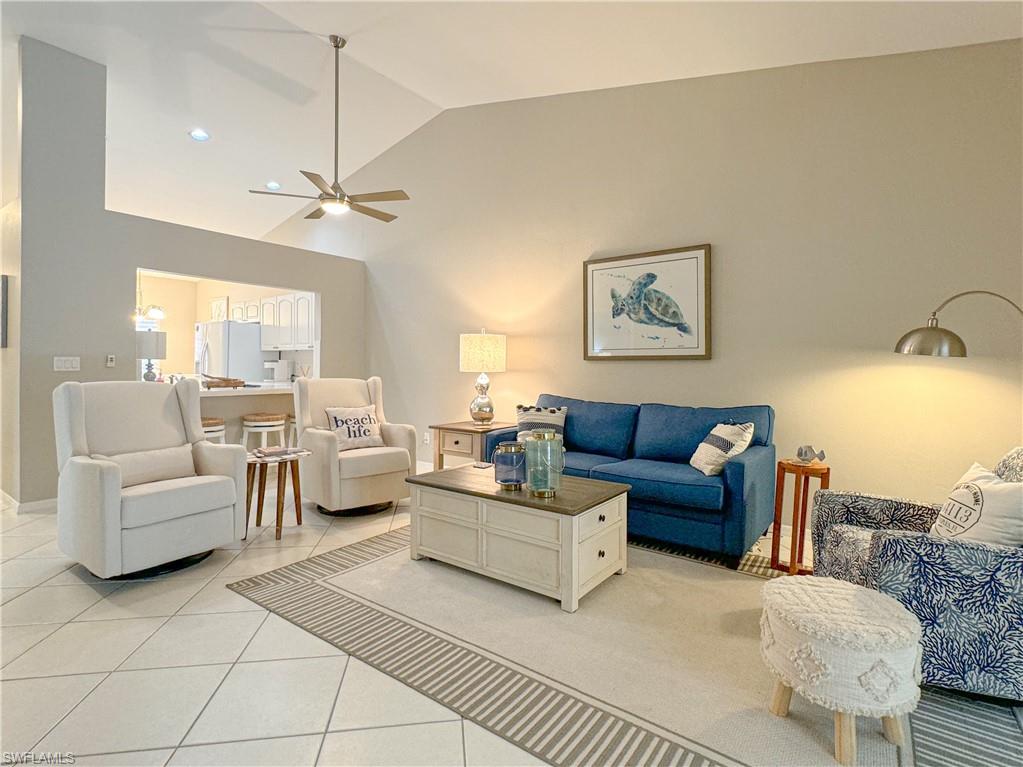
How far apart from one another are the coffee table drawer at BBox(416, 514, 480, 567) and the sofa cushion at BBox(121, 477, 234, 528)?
1.16 meters

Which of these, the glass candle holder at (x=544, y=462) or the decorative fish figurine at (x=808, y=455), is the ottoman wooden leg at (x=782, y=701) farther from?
the decorative fish figurine at (x=808, y=455)

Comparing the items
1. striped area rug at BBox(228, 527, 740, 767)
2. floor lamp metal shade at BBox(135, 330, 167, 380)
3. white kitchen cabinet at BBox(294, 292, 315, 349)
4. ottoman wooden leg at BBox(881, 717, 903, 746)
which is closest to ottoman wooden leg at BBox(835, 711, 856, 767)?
ottoman wooden leg at BBox(881, 717, 903, 746)

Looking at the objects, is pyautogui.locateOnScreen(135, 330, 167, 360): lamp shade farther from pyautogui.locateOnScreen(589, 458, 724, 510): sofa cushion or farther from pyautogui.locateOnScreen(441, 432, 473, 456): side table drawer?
pyautogui.locateOnScreen(589, 458, 724, 510): sofa cushion

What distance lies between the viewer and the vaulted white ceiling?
9.93ft

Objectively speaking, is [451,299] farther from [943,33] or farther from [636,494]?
[943,33]

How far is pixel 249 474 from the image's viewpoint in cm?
365

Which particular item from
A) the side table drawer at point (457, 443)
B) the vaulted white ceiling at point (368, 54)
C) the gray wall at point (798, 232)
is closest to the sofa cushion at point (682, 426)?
the gray wall at point (798, 232)

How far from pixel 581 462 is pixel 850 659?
2265 mm

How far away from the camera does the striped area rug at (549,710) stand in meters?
1.59

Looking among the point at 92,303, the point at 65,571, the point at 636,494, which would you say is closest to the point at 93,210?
the point at 92,303

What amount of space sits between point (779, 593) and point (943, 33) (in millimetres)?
3339

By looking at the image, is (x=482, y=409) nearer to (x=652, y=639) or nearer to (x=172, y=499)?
(x=172, y=499)

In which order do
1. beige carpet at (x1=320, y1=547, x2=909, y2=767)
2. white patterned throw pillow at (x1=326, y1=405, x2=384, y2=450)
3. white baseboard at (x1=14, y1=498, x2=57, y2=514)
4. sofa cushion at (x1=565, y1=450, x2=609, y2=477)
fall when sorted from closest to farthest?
1. beige carpet at (x1=320, y1=547, x2=909, y2=767)
2. sofa cushion at (x1=565, y1=450, x2=609, y2=477)
3. white baseboard at (x1=14, y1=498, x2=57, y2=514)
4. white patterned throw pillow at (x1=326, y1=405, x2=384, y2=450)

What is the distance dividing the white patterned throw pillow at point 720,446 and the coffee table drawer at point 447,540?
1.48 m
